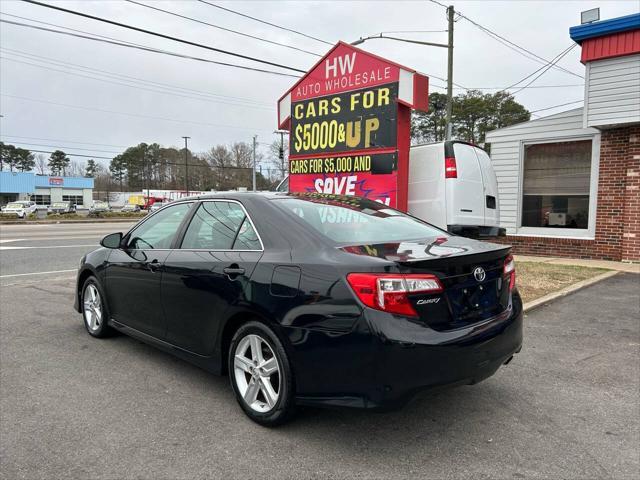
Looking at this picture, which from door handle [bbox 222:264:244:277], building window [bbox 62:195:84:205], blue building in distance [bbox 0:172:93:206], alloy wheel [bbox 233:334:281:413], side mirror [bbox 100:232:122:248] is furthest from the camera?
building window [bbox 62:195:84:205]

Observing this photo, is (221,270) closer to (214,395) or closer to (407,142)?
(214,395)

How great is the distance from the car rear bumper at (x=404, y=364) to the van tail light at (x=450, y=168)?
5.10m

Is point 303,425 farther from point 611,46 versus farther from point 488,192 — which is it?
point 611,46

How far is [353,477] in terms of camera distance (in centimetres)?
256

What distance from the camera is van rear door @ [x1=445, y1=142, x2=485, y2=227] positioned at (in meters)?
7.51

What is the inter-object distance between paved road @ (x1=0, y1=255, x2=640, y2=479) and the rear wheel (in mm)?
307

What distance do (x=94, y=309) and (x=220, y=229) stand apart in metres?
2.29

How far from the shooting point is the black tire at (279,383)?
9.47 ft

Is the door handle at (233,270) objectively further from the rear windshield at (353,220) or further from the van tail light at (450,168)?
the van tail light at (450,168)

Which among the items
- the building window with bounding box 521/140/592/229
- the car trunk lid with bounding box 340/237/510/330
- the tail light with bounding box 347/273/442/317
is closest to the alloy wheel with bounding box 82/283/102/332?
the car trunk lid with bounding box 340/237/510/330

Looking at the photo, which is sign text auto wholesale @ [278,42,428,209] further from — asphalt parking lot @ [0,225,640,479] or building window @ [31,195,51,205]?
building window @ [31,195,51,205]

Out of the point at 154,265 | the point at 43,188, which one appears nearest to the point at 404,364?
the point at 154,265

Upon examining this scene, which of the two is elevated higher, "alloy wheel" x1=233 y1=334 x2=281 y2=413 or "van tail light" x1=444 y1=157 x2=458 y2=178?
"van tail light" x1=444 y1=157 x2=458 y2=178

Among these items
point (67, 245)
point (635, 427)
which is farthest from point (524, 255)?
point (67, 245)
